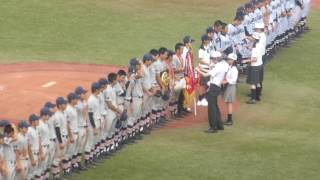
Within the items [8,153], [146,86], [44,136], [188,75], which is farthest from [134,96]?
[8,153]

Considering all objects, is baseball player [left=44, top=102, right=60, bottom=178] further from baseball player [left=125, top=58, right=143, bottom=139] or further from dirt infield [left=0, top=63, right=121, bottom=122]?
dirt infield [left=0, top=63, right=121, bottom=122]

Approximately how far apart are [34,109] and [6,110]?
65 centimetres

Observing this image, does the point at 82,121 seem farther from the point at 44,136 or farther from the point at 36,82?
the point at 36,82

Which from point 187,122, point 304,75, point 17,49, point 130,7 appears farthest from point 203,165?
point 130,7

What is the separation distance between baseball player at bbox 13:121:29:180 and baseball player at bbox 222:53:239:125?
18.2ft

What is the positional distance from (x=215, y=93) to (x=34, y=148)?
4.98 meters

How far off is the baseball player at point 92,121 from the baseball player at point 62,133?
670 millimetres

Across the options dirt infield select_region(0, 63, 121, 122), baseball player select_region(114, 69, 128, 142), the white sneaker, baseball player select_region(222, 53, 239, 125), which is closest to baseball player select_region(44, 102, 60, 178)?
baseball player select_region(114, 69, 128, 142)

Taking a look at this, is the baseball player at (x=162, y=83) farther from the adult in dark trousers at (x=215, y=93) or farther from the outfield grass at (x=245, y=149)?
the adult in dark trousers at (x=215, y=93)

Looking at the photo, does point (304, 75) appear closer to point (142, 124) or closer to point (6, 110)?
point (142, 124)

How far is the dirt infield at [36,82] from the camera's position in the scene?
1872 cm

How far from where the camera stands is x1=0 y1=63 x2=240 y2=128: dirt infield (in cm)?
1842

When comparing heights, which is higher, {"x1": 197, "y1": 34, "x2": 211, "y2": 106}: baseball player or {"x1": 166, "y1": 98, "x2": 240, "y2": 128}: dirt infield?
{"x1": 197, "y1": 34, "x2": 211, "y2": 106}: baseball player

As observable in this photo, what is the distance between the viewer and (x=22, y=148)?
513 inches
